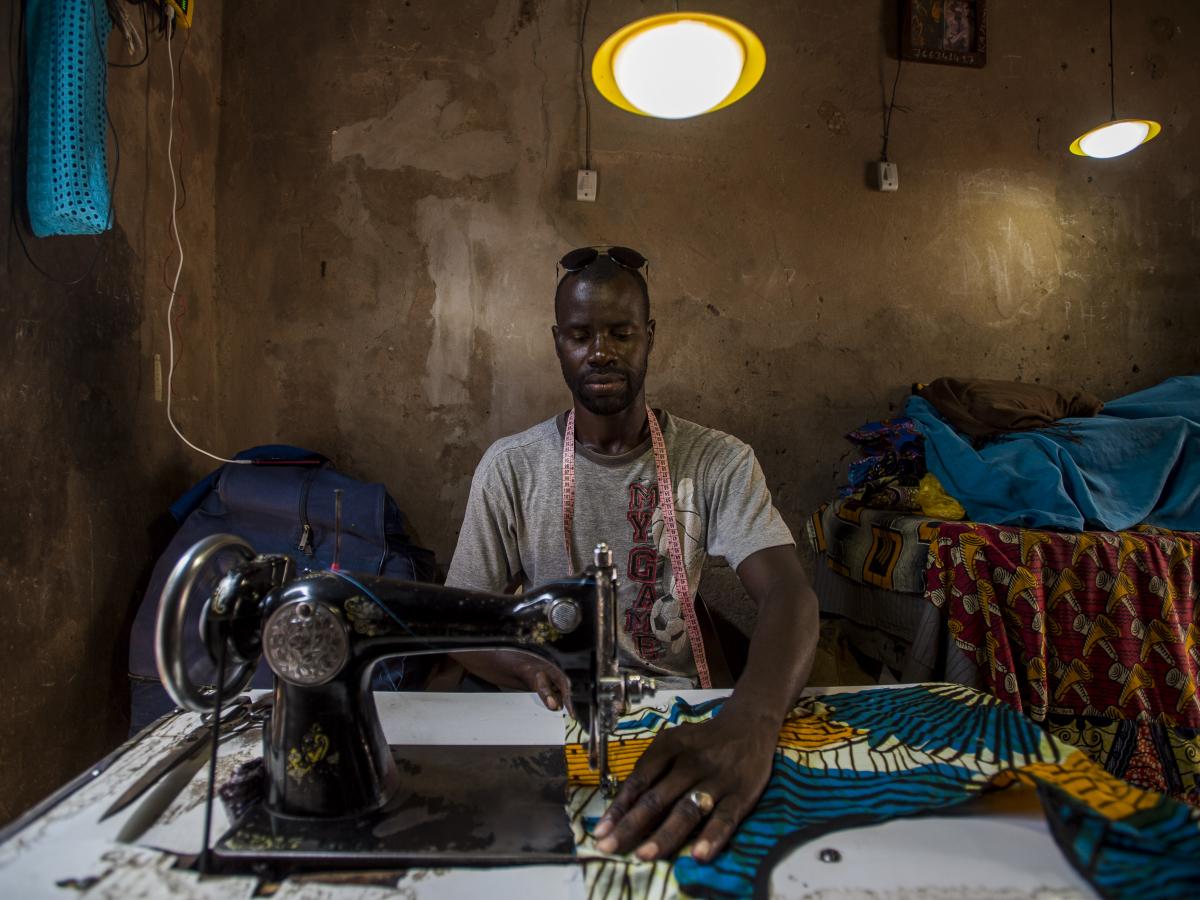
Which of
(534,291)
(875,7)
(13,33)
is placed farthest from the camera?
(875,7)

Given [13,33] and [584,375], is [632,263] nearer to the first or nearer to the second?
[584,375]

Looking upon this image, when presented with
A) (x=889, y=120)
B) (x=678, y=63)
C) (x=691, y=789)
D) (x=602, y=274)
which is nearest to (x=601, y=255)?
(x=602, y=274)

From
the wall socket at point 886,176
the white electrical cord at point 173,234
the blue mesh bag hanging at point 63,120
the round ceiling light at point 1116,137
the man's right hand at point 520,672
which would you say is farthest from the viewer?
the wall socket at point 886,176

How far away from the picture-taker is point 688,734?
2.96ft

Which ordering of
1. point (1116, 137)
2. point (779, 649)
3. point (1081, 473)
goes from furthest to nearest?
point (1116, 137)
point (1081, 473)
point (779, 649)

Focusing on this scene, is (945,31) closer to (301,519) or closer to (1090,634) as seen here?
(1090,634)

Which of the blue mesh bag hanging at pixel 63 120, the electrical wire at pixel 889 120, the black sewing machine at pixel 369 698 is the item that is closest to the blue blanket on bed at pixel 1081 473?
the electrical wire at pixel 889 120

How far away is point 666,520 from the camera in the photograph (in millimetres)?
1711

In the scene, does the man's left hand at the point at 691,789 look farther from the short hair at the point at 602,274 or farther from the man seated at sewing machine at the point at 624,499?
Answer: the short hair at the point at 602,274

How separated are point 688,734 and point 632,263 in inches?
46.8

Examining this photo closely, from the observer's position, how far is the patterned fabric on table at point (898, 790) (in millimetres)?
669

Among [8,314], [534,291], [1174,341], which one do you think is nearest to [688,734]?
[8,314]

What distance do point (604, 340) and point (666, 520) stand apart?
Answer: 47 cm

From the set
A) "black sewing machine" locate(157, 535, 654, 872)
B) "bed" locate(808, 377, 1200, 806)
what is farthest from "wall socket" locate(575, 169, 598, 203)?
"black sewing machine" locate(157, 535, 654, 872)
